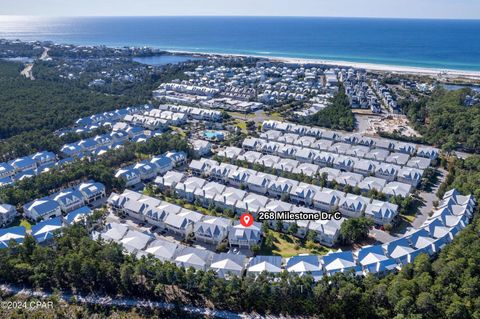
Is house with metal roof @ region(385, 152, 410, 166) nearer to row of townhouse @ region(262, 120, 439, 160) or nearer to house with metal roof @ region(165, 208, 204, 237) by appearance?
row of townhouse @ region(262, 120, 439, 160)

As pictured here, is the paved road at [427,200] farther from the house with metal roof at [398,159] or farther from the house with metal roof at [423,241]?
the house with metal roof at [398,159]

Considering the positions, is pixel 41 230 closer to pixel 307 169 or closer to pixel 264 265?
pixel 264 265

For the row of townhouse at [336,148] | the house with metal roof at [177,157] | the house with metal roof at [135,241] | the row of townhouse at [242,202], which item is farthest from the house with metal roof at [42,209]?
the row of townhouse at [336,148]

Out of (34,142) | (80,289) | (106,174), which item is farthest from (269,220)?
(34,142)

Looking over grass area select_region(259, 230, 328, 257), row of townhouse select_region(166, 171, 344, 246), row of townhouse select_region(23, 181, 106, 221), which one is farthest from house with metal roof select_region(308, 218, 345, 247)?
row of townhouse select_region(23, 181, 106, 221)

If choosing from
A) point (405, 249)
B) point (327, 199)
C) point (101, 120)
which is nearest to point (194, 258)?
point (327, 199)
